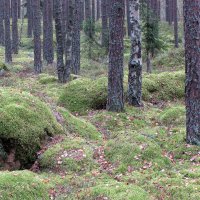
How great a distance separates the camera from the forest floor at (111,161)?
6.79 meters

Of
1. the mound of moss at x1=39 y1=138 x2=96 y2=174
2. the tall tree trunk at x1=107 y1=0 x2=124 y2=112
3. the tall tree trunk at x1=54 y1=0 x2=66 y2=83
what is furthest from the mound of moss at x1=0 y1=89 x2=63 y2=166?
the tall tree trunk at x1=54 y1=0 x2=66 y2=83

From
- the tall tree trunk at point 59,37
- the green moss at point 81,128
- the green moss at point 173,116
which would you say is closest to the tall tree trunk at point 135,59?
the green moss at point 173,116

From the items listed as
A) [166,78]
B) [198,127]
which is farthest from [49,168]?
[166,78]

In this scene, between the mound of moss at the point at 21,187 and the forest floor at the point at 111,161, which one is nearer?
the mound of moss at the point at 21,187

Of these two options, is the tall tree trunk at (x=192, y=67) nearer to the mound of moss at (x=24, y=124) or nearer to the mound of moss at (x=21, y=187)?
the mound of moss at (x=24, y=124)

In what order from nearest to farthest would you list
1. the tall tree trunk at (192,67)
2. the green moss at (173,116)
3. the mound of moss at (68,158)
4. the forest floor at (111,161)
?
the forest floor at (111,161), the mound of moss at (68,158), the tall tree trunk at (192,67), the green moss at (173,116)

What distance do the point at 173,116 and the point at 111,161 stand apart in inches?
195

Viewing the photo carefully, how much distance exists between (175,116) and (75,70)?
48.7 ft

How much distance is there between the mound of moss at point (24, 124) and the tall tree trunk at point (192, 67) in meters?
3.85

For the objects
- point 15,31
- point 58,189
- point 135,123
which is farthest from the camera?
point 15,31

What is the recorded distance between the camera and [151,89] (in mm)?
16094

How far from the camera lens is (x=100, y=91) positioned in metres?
14.4

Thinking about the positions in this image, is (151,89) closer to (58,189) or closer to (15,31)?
(58,189)

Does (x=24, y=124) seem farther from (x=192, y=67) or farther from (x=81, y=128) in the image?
(x=192, y=67)
